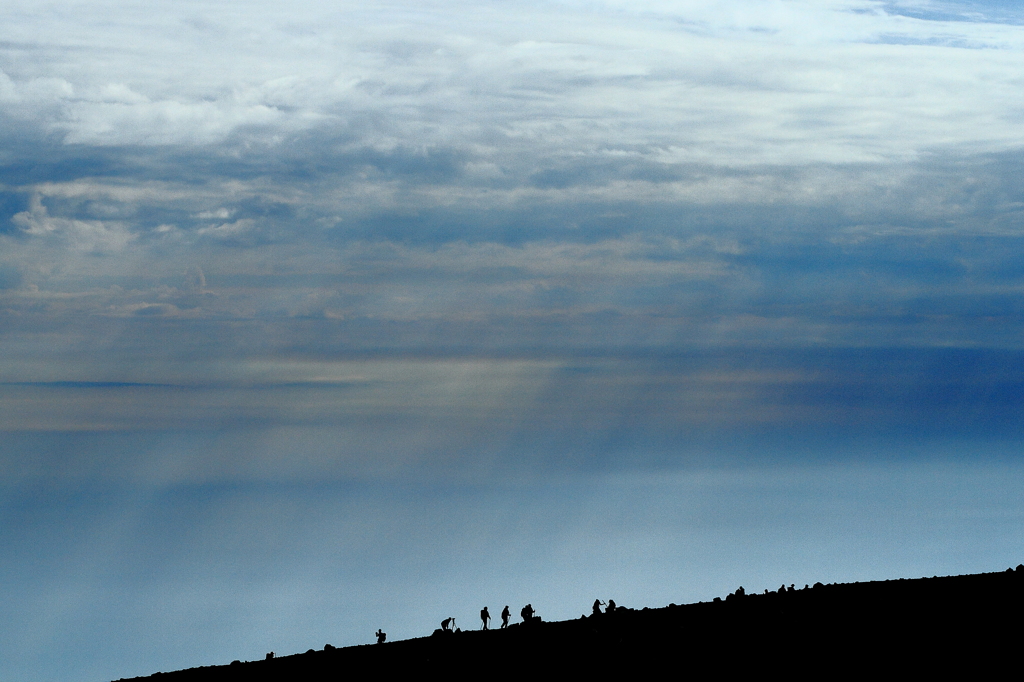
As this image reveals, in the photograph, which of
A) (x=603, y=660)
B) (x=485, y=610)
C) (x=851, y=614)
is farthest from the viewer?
(x=485, y=610)

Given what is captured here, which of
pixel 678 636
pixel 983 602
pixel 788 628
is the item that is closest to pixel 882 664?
pixel 788 628

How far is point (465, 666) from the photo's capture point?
35.2 m

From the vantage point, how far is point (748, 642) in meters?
33.7

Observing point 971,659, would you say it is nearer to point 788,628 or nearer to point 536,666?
point 788,628

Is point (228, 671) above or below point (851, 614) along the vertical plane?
above

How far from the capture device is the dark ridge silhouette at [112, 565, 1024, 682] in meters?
31.1

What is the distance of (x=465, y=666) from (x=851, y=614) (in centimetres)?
1440

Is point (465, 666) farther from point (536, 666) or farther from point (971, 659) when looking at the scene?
point (971, 659)

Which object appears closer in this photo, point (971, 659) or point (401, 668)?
point (971, 659)

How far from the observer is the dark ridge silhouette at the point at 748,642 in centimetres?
3106

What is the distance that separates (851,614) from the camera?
36.9 metres

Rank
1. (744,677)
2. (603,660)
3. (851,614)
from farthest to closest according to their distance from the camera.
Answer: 1. (851,614)
2. (603,660)
3. (744,677)

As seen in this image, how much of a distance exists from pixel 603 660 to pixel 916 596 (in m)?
15.3

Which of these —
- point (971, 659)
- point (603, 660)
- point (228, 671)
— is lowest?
point (971, 659)
